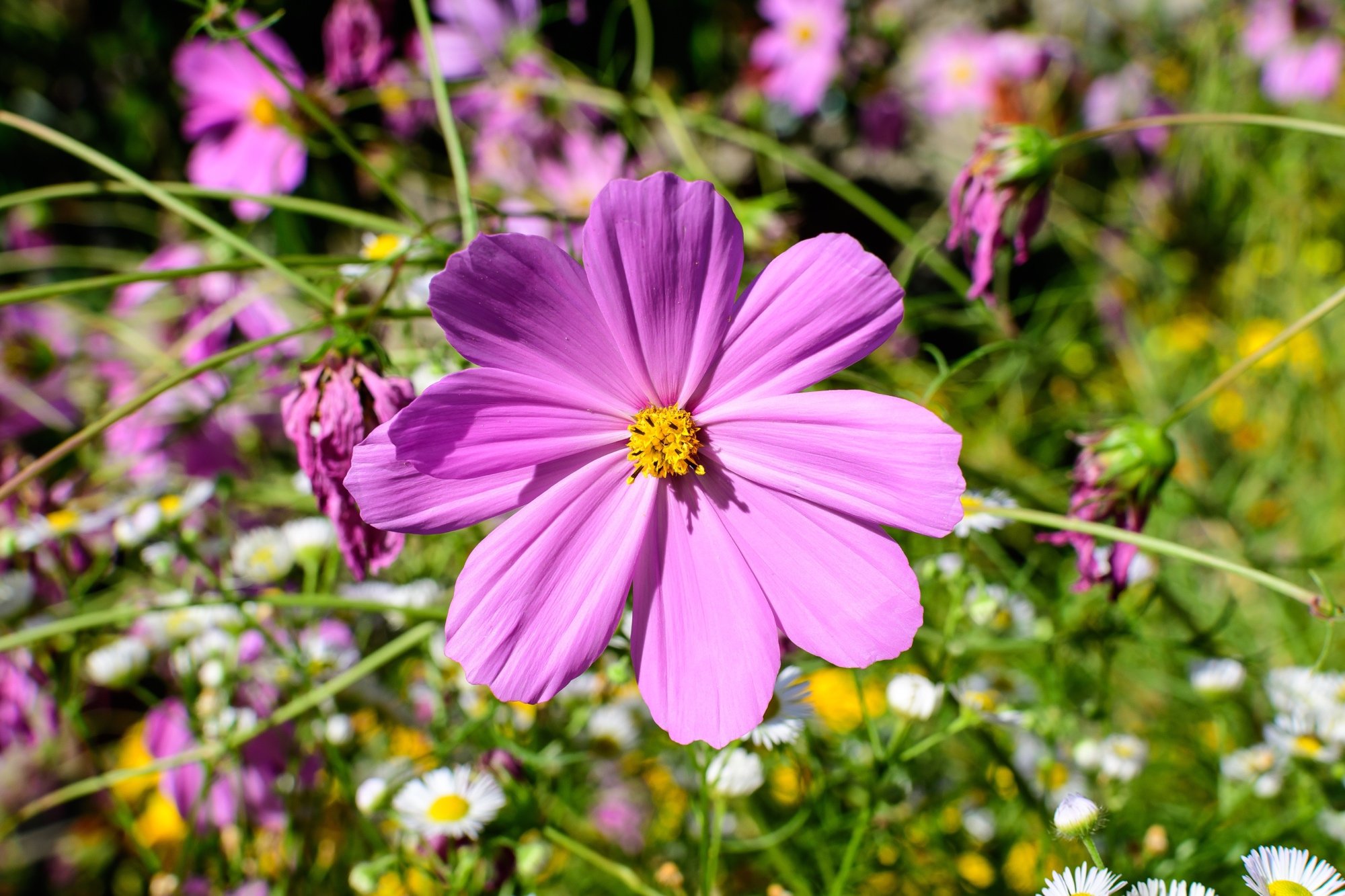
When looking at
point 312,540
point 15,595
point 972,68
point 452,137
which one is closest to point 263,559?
point 312,540

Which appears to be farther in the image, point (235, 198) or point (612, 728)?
point (612, 728)

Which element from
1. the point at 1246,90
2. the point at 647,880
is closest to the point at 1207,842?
the point at 647,880

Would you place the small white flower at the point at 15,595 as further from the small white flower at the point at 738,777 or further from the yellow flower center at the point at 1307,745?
the yellow flower center at the point at 1307,745

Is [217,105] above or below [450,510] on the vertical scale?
above

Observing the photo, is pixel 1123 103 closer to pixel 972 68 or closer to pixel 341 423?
pixel 972 68

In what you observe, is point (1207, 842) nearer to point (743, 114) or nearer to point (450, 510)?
point (450, 510)

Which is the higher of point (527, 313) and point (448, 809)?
point (527, 313)
